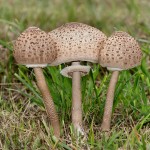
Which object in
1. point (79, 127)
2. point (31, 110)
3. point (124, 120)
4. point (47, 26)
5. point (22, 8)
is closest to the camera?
point (79, 127)

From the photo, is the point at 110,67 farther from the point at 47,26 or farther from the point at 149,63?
the point at 47,26

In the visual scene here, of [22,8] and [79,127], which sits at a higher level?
[22,8]

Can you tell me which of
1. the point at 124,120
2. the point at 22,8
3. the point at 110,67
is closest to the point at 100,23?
the point at 22,8

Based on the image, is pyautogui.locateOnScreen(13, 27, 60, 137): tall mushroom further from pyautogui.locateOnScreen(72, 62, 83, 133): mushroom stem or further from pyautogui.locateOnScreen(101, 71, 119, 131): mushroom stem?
pyautogui.locateOnScreen(101, 71, 119, 131): mushroom stem

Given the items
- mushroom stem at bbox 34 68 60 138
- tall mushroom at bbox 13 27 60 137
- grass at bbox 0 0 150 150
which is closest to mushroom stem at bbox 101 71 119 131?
grass at bbox 0 0 150 150

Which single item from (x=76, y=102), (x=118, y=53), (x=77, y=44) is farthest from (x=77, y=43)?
(x=76, y=102)

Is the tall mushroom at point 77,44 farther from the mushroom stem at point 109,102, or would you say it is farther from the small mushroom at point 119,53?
the mushroom stem at point 109,102
